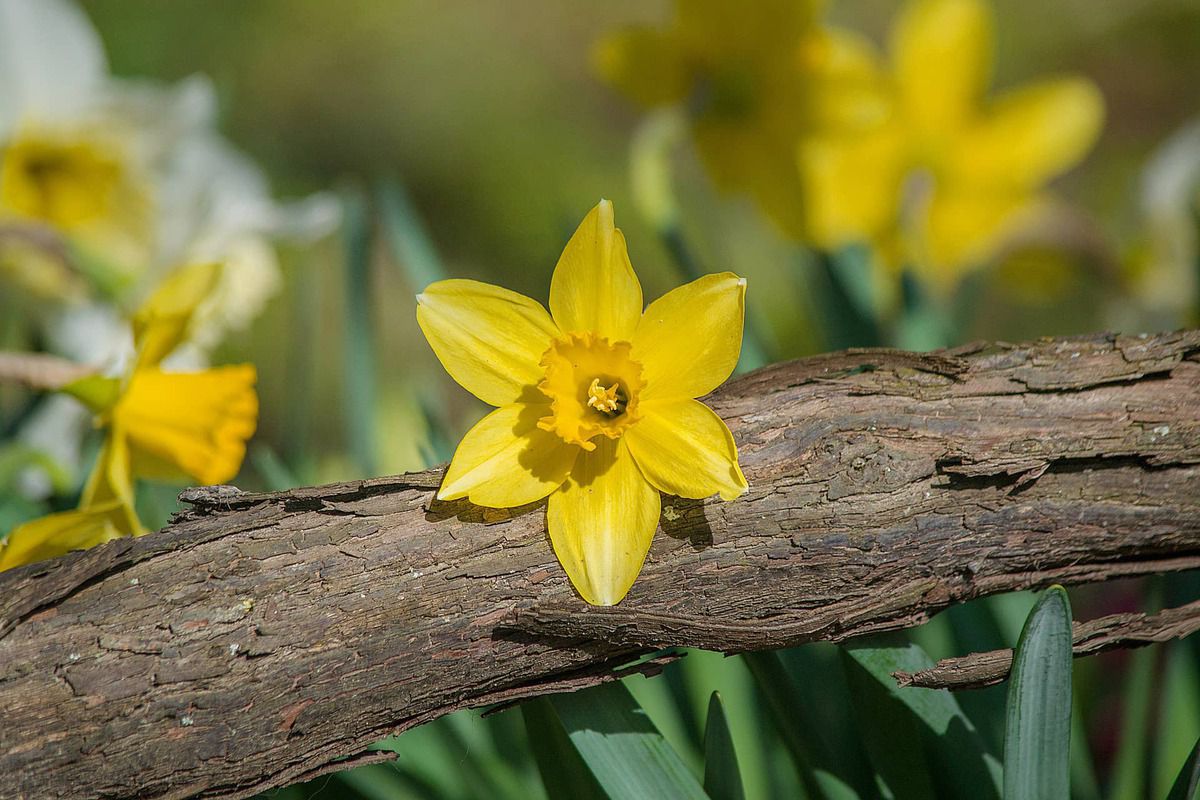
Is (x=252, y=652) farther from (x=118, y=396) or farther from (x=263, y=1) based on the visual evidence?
(x=263, y=1)

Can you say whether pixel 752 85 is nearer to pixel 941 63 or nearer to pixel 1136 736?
pixel 941 63

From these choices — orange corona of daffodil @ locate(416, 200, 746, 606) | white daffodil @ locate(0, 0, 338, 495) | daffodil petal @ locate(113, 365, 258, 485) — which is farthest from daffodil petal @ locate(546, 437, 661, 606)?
white daffodil @ locate(0, 0, 338, 495)

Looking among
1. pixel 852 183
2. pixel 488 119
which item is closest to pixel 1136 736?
pixel 852 183

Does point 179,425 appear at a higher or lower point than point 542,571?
higher

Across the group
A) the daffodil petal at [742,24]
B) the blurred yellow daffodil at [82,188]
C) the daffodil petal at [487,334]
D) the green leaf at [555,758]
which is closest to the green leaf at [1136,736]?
the green leaf at [555,758]

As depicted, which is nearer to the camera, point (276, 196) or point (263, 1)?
point (276, 196)

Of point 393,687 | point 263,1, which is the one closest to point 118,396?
point 393,687

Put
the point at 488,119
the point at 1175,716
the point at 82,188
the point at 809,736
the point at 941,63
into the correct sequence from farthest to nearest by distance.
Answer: the point at 488,119, the point at 941,63, the point at 82,188, the point at 1175,716, the point at 809,736
